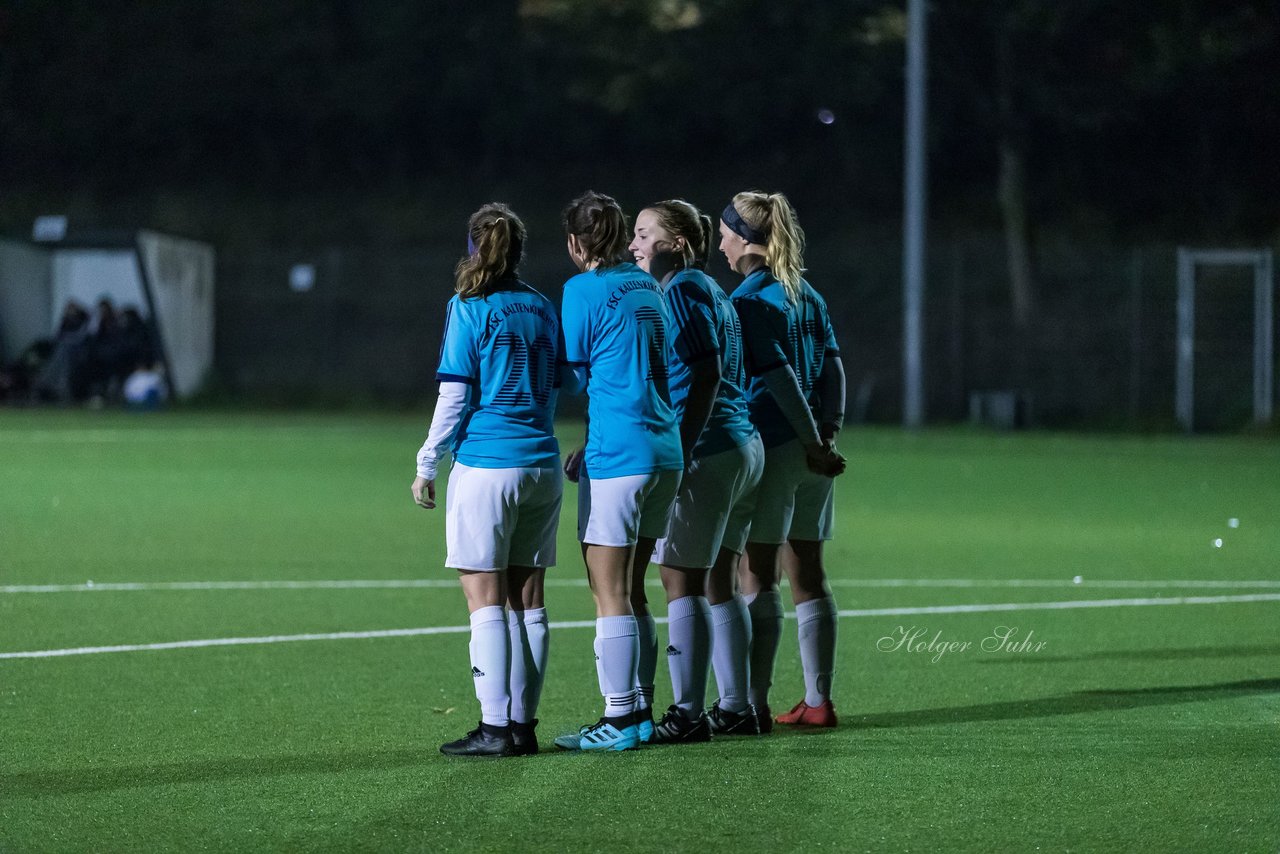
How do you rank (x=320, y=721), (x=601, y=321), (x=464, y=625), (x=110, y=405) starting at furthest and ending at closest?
(x=110, y=405) < (x=464, y=625) < (x=320, y=721) < (x=601, y=321)

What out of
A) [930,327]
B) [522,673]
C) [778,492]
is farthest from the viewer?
[930,327]

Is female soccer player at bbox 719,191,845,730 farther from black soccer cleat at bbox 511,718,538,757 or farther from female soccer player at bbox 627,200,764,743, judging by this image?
black soccer cleat at bbox 511,718,538,757

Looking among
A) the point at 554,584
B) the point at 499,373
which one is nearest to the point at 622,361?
the point at 499,373

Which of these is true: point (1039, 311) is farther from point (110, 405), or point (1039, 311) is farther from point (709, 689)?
point (709, 689)

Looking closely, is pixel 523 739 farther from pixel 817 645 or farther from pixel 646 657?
pixel 817 645

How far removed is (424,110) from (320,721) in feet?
159

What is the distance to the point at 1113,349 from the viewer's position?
1412 inches

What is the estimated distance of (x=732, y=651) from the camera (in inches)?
268

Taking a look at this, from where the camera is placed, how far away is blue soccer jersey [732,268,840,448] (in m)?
6.72

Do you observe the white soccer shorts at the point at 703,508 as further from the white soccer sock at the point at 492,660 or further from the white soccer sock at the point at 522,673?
the white soccer sock at the point at 492,660

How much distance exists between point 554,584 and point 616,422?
5.11 m

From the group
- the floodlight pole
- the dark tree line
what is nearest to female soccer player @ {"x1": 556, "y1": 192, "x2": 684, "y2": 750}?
the floodlight pole

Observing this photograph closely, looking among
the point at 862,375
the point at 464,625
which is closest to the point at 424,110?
the point at 862,375

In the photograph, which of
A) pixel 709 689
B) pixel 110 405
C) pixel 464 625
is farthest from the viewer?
pixel 110 405
